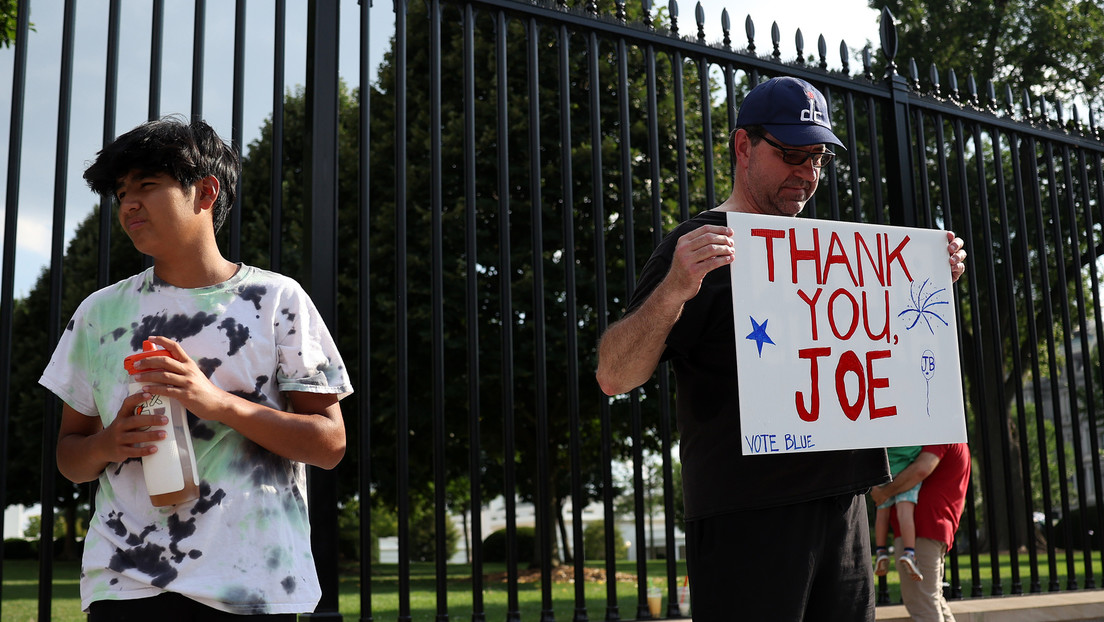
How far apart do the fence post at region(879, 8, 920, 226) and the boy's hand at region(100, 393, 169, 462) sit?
161 inches

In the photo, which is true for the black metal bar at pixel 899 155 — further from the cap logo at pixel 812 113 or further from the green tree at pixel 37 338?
the green tree at pixel 37 338

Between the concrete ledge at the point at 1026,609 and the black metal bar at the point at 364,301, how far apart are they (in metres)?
2.42

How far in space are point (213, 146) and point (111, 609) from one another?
39.6 inches

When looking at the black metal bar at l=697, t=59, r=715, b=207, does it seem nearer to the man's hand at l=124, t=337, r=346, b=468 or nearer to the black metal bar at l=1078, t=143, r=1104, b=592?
the black metal bar at l=1078, t=143, r=1104, b=592

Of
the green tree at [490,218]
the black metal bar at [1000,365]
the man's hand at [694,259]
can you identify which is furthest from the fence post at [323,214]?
the green tree at [490,218]

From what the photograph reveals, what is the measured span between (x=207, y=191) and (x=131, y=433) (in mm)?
580

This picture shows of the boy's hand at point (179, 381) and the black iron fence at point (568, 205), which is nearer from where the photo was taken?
the boy's hand at point (179, 381)

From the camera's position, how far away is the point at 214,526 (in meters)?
1.95

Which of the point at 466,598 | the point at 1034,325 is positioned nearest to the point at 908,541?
the point at 1034,325

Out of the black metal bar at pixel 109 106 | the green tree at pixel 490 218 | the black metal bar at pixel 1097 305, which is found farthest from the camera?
the green tree at pixel 490 218

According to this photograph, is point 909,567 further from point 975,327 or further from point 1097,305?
point 1097,305

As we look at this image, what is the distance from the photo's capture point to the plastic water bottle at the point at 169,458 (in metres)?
1.89

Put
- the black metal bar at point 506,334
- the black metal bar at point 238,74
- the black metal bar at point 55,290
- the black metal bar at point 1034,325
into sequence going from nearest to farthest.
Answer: the black metal bar at point 55,290 → the black metal bar at point 238,74 → the black metal bar at point 506,334 → the black metal bar at point 1034,325

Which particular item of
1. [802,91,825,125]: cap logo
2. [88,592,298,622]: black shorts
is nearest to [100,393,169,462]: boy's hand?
[88,592,298,622]: black shorts
